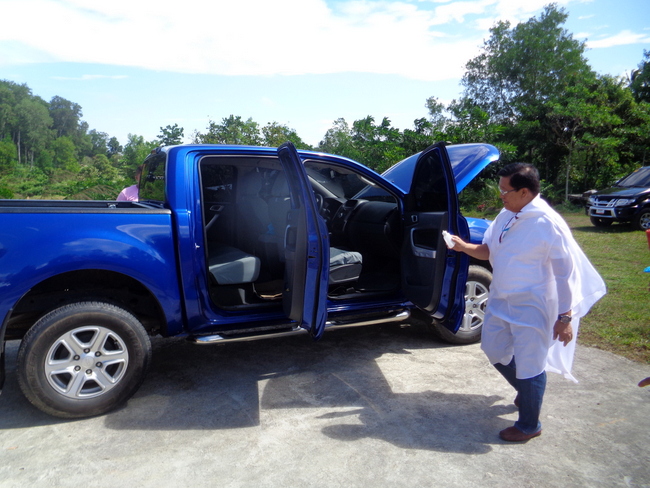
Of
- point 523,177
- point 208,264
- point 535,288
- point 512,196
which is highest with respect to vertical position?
point 523,177

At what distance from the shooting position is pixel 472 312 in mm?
4613

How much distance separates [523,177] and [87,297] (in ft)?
9.25

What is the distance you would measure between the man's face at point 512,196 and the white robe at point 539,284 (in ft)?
0.14

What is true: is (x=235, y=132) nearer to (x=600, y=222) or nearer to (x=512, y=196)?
(x=600, y=222)

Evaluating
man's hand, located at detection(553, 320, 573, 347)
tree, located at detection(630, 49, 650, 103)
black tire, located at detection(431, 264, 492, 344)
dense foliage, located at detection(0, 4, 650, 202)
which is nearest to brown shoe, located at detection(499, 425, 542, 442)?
man's hand, located at detection(553, 320, 573, 347)

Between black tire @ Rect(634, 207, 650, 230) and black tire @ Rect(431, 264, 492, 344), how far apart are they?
30.3 ft

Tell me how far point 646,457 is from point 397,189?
259 cm

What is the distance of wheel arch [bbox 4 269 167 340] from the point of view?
3385 mm

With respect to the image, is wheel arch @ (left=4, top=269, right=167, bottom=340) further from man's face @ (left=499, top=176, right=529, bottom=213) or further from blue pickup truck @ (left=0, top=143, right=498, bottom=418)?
man's face @ (left=499, top=176, right=529, bottom=213)

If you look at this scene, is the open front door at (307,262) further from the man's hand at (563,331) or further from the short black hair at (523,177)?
the man's hand at (563,331)

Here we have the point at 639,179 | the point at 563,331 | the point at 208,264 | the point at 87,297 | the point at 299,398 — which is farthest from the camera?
the point at 639,179

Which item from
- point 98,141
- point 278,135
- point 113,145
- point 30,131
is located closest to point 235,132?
point 278,135

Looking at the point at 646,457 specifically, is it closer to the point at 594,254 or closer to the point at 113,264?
the point at 113,264

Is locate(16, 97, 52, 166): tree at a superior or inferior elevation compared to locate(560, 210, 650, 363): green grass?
superior
